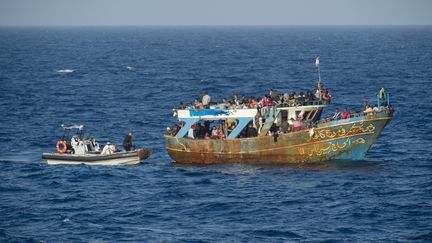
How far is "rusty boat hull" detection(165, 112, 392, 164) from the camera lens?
5559cm

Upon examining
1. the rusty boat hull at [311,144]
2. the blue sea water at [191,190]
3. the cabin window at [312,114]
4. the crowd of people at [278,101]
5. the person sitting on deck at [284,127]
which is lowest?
the blue sea water at [191,190]

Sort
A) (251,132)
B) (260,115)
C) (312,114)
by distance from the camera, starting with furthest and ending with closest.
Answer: (312,114) < (260,115) < (251,132)

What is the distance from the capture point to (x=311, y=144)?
183 ft

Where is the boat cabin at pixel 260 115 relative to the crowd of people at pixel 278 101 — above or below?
below

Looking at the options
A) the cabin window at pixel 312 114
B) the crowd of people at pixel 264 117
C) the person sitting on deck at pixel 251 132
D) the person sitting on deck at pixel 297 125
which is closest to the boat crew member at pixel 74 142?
the crowd of people at pixel 264 117

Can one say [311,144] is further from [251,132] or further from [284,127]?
[251,132]

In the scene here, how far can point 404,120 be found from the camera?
7694 centimetres

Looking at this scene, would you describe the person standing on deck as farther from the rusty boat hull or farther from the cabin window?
the cabin window

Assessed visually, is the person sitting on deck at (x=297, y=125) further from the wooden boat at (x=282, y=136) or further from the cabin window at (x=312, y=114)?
the cabin window at (x=312, y=114)

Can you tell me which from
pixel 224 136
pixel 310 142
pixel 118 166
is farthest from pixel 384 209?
pixel 118 166

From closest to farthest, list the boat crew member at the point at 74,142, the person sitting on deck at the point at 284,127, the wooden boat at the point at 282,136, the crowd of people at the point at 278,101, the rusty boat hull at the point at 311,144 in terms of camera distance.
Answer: the rusty boat hull at the point at 311,144 < the wooden boat at the point at 282,136 < the person sitting on deck at the point at 284,127 < the crowd of people at the point at 278,101 < the boat crew member at the point at 74,142

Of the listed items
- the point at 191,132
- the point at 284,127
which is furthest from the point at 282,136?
the point at 191,132

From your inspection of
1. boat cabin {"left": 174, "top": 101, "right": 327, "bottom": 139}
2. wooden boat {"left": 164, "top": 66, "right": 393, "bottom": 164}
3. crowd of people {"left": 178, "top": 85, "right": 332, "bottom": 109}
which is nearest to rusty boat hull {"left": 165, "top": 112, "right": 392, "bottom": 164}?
wooden boat {"left": 164, "top": 66, "right": 393, "bottom": 164}

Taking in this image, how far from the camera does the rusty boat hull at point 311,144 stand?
55594 millimetres
